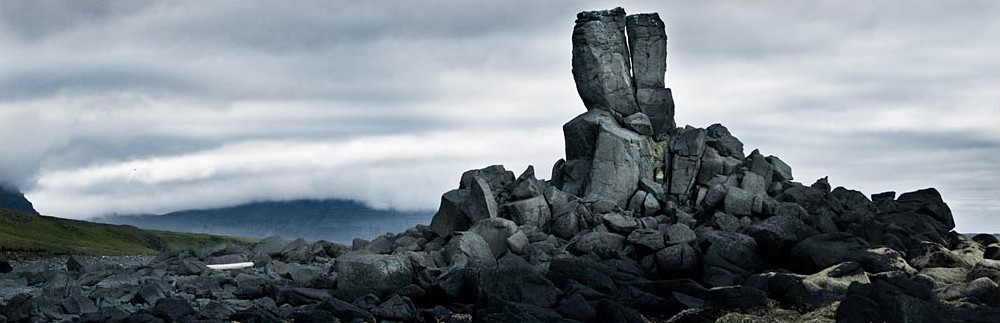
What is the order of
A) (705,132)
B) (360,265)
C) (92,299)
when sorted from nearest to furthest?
(92,299)
(360,265)
(705,132)

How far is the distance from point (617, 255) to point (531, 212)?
9.62m

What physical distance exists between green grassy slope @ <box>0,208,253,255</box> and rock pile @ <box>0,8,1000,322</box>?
6167cm

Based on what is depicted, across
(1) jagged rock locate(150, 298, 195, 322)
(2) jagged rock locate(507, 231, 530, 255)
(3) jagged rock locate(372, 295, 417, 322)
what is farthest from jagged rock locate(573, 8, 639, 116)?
(1) jagged rock locate(150, 298, 195, 322)

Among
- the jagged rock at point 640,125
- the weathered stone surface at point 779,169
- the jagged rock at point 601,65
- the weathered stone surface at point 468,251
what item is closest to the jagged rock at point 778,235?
the weathered stone surface at point 779,169

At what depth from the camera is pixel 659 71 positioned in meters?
78.2

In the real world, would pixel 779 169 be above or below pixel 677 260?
above

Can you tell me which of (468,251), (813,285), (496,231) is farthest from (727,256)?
(468,251)

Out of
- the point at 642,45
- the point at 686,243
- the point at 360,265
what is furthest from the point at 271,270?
the point at 642,45

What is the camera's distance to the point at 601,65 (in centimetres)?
7525

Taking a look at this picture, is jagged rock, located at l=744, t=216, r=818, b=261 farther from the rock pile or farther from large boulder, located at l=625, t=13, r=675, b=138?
large boulder, located at l=625, t=13, r=675, b=138

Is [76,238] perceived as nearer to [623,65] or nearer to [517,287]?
[623,65]

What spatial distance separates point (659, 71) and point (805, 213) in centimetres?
2039

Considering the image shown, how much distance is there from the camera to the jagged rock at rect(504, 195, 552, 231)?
65.4 metres

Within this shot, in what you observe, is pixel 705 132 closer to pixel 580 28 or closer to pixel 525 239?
pixel 580 28
